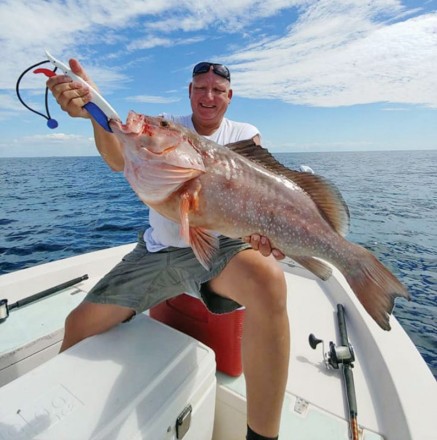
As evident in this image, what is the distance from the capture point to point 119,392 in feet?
6.01

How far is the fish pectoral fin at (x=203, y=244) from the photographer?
2027 millimetres

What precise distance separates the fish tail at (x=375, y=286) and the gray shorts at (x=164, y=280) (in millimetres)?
830

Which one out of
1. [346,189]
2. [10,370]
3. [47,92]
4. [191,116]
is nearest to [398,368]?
[191,116]

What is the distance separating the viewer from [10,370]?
2.75 m

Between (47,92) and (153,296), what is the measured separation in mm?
1666

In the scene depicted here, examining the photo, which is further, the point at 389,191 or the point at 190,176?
the point at 389,191

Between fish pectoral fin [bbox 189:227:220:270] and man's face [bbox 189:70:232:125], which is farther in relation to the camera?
man's face [bbox 189:70:232:125]

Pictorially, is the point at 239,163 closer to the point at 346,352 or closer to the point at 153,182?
the point at 153,182

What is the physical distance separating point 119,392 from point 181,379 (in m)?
0.38

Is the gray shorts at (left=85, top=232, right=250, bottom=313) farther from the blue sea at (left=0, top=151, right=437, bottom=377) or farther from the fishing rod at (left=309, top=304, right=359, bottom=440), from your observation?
the blue sea at (left=0, top=151, right=437, bottom=377)

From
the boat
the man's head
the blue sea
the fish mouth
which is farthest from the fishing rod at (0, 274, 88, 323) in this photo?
the blue sea

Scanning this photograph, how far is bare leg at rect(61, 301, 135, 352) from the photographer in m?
2.48

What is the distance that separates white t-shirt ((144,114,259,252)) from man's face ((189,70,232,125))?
5.5 inches

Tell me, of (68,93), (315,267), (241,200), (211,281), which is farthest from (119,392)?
(68,93)
